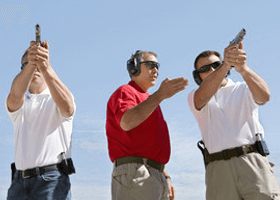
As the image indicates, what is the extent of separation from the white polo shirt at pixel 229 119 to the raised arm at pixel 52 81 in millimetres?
1911

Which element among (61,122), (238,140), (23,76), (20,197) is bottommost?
(20,197)

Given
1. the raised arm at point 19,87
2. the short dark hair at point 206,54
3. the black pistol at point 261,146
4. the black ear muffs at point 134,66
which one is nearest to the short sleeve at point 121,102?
the black ear muffs at point 134,66

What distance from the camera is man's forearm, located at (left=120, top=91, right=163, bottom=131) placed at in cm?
493

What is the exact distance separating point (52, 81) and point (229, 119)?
2.59m

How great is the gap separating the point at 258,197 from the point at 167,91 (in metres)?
1.91

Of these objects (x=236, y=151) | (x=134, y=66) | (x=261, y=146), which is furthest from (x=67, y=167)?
(x=261, y=146)

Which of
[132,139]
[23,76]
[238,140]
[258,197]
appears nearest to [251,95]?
[238,140]

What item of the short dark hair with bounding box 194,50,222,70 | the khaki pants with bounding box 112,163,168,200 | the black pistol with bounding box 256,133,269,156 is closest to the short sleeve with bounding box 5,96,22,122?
the khaki pants with bounding box 112,163,168,200

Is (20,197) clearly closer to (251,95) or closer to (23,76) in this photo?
(23,76)

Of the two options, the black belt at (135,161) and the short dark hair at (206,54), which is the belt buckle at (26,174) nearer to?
the black belt at (135,161)

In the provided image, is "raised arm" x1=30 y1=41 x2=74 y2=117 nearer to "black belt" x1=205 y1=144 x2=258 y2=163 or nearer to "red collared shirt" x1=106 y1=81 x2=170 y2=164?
"red collared shirt" x1=106 y1=81 x2=170 y2=164

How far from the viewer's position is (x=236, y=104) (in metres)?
5.69

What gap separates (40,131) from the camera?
5.17 metres

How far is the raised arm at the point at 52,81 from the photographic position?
4.84m
